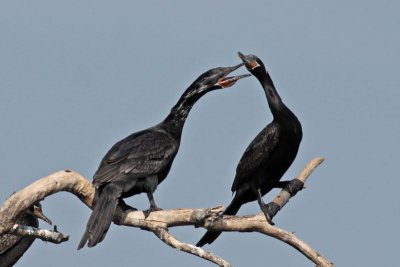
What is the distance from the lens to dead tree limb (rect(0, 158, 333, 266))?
8914mm

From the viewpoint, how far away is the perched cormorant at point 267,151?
11555 millimetres

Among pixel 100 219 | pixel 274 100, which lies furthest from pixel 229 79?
pixel 100 219

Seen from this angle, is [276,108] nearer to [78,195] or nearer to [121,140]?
[121,140]

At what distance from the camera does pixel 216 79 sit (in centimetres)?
1164

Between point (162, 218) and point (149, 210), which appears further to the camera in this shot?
point (149, 210)

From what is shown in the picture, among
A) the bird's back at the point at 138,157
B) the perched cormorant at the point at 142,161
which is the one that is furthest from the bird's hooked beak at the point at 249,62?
the bird's back at the point at 138,157

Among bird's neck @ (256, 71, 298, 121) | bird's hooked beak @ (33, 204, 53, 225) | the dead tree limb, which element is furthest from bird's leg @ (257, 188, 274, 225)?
bird's hooked beak @ (33, 204, 53, 225)

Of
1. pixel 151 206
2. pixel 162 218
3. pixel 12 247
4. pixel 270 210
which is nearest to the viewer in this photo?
pixel 162 218

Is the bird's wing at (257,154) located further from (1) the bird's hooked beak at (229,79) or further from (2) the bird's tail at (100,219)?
(2) the bird's tail at (100,219)

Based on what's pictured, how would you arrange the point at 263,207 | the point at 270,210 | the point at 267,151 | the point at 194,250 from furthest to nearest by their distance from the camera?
the point at 267,151 → the point at 263,207 → the point at 270,210 → the point at 194,250

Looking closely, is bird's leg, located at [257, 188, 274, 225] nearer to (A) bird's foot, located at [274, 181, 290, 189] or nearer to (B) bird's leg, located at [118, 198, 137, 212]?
(A) bird's foot, located at [274, 181, 290, 189]

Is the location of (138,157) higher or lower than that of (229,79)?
lower

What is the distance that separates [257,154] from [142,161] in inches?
57.8

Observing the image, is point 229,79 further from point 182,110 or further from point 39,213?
point 39,213
